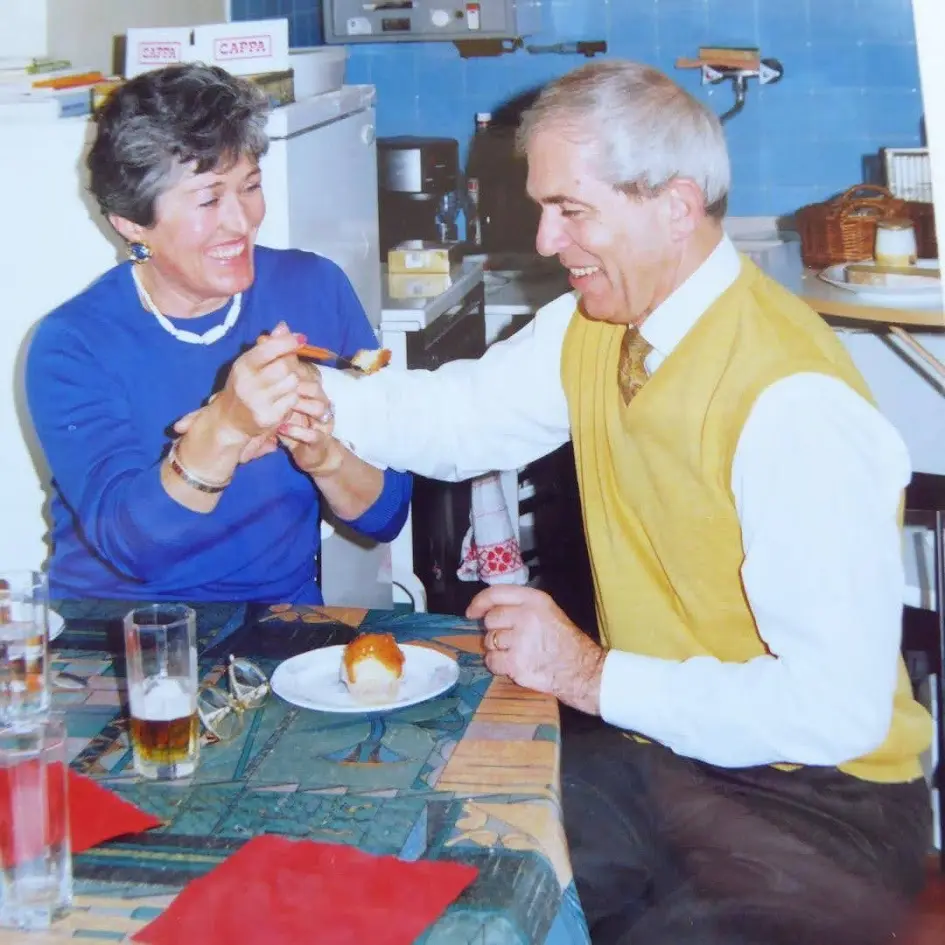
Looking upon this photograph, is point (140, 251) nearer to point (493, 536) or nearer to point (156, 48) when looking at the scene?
point (156, 48)

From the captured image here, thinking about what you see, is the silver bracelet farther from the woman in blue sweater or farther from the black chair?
the black chair

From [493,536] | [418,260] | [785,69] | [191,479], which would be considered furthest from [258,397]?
[785,69]

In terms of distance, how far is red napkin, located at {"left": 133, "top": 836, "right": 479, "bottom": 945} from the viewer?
0.97 metres

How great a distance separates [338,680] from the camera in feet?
4.58

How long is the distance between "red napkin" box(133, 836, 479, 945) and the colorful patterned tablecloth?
0.02m

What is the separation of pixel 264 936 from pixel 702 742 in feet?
2.01

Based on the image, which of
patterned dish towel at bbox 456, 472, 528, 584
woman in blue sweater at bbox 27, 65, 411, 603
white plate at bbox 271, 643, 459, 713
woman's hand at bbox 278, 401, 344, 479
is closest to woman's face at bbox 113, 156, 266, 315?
woman in blue sweater at bbox 27, 65, 411, 603

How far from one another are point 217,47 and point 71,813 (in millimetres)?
1583

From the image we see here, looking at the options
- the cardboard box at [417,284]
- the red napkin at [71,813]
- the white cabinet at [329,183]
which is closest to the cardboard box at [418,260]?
the cardboard box at [417,284]

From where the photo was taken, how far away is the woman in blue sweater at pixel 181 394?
172 centimetres

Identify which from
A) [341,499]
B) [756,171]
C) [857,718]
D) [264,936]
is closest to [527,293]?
[756,171]

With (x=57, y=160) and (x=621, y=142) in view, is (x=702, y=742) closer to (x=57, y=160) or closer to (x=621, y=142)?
(x=621, y=142)

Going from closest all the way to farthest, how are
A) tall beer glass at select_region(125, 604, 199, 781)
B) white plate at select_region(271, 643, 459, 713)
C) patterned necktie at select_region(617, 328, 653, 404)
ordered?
tall beer glass at select_region(125, 604, 199, 781) < white plate at select_region(271, 643, 459, 713) < patterned necktie at select_region(617, 328, 653, 404)

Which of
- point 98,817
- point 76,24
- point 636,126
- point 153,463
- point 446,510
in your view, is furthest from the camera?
point 446,510
